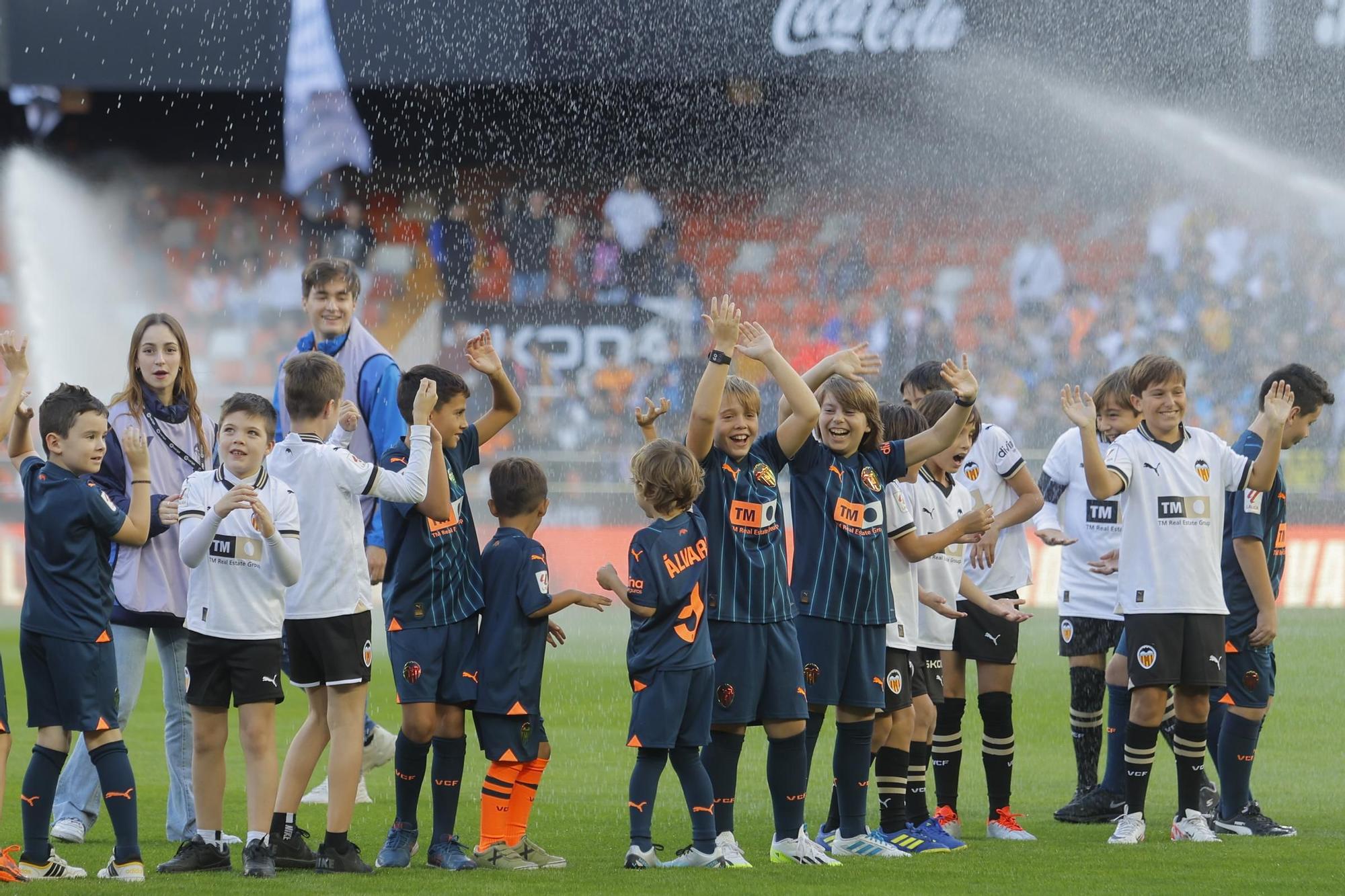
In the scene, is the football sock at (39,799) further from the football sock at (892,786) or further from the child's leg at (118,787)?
the football sock at (892,786)

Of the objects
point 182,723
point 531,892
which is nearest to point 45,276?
point 182,723

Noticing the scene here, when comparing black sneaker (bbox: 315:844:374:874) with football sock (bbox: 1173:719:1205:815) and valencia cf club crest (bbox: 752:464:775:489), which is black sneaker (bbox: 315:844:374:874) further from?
football sock (bbox: 1173:719:1205:815)

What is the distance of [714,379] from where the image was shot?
5.22 meters

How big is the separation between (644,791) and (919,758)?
4.27 ft

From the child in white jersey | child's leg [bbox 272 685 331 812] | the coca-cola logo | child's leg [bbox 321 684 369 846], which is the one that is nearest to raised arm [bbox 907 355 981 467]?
the child in white jersey

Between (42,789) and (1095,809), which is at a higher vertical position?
(42,789)

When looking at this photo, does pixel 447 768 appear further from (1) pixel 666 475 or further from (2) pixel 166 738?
(1) pixel 666 475

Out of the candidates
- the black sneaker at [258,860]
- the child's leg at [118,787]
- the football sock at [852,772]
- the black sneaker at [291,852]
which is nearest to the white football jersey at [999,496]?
the football sock at [852,772]

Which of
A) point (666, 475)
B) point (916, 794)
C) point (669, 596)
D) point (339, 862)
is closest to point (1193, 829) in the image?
point (916, 794)

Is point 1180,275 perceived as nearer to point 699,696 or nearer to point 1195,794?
point 1195,794

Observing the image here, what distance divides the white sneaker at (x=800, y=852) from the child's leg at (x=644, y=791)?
0.30m

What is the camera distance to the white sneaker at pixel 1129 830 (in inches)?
233

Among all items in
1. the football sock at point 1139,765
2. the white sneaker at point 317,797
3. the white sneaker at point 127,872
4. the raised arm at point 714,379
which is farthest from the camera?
the white sneaker at point 317,797

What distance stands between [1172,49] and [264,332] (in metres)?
12.5
